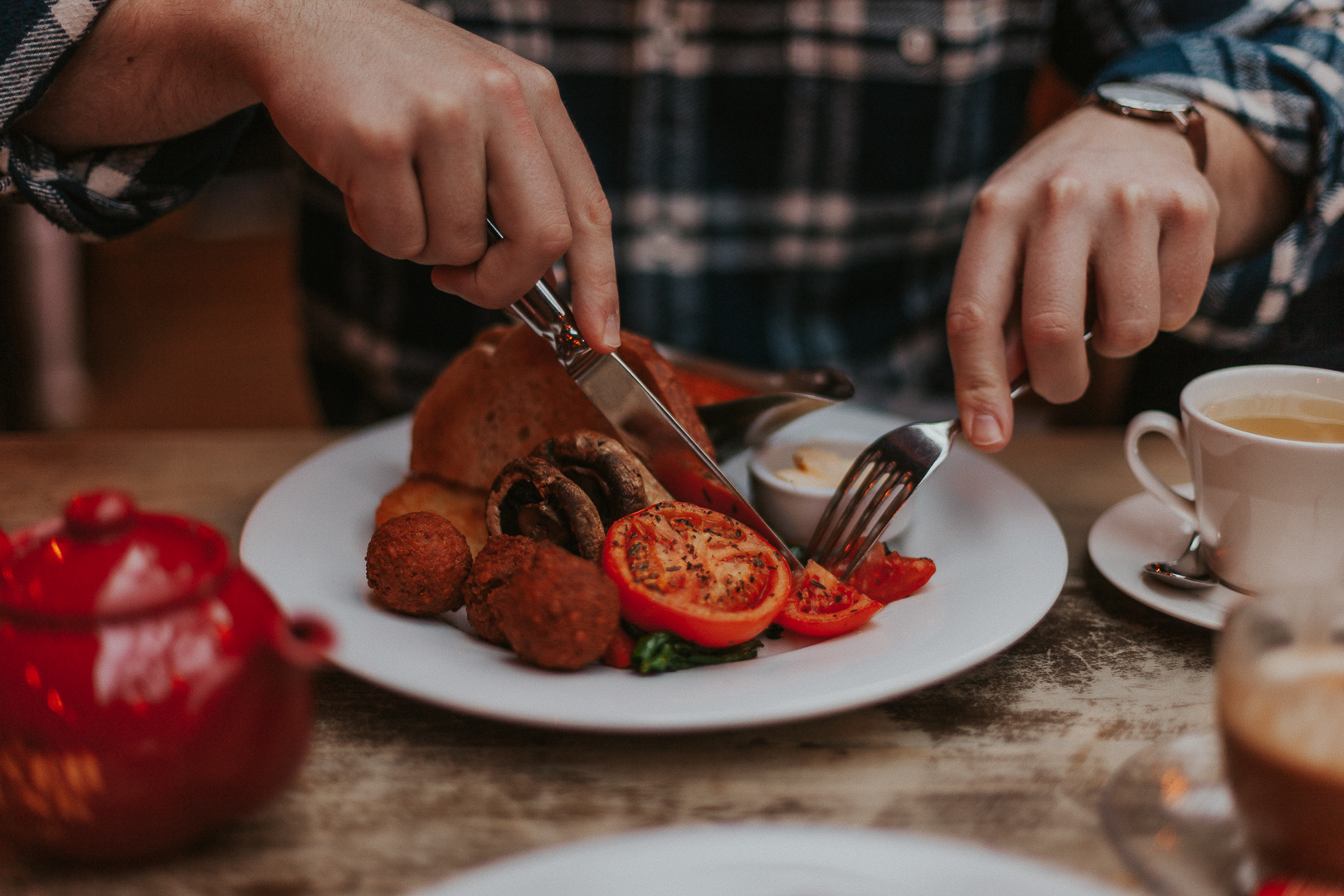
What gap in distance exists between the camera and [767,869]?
2.37 ft

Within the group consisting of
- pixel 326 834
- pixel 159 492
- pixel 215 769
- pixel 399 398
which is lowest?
pixel 399 398

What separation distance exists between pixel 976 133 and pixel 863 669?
188 centimetres

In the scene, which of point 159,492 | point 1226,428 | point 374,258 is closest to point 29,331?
point 374,258

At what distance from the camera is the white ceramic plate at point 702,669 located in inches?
35.9

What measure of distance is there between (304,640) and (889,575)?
0.77m

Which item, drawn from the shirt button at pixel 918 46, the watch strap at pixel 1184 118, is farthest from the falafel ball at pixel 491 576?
the shirt button at pixel 918 46

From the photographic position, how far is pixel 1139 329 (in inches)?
53.7

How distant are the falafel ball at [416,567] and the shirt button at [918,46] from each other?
1.69 metres

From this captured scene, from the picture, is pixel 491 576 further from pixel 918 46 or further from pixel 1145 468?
pixel 918 46

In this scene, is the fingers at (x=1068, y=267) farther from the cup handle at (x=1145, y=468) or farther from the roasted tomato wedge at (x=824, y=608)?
the roasted tomato wedge at (x=824, y=608)

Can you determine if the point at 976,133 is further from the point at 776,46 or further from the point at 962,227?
the point at 776,46

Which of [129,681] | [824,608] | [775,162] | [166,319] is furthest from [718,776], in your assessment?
[166,319]

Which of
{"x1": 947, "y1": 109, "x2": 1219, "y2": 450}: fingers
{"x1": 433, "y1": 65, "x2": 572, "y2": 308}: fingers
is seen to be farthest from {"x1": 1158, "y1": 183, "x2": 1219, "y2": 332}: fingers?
{"x1": 433, "y1": 65, "x2": 572, "y2": 308}: fingers

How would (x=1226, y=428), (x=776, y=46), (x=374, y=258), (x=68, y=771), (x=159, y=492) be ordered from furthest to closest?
1. (x=374, y=258)
2. (x=776, y=46)
3. (x=159, y=492)
4. (x=1226, y=428)
5. (x=68, y=771)
